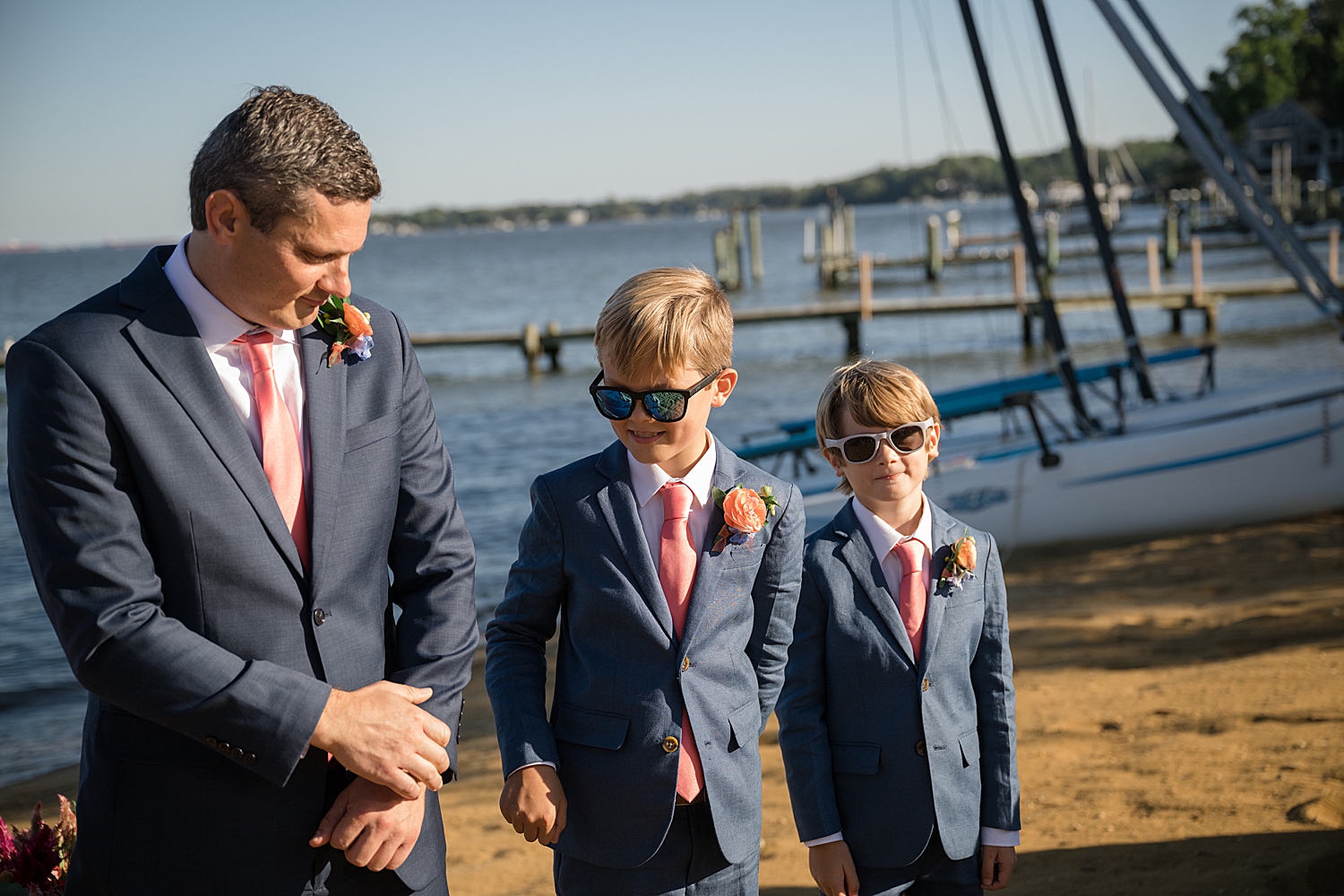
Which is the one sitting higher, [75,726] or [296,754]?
[296,754]

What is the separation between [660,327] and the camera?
204 centimetres

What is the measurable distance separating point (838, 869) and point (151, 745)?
4.35ft

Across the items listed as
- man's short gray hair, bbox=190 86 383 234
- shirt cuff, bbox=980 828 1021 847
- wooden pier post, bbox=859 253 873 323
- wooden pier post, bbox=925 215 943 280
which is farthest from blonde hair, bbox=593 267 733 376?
wooden pier post, bbox=925 215 943 280

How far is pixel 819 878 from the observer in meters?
2.32

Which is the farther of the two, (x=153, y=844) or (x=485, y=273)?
(x=485, y=273)

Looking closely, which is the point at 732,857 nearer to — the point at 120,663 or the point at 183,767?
the point at 183,767

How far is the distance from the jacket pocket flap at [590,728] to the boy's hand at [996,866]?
0.90 meters

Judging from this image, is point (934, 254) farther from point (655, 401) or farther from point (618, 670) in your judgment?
point (618, 670)

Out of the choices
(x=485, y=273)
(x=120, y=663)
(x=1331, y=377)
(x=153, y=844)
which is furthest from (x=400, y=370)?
(x=485, y=273)

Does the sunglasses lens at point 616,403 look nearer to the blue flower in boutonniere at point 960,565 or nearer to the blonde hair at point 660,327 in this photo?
the blonde hair at point 660,327

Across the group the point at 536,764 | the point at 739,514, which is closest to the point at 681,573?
the point at 739,514

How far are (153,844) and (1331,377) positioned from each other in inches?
360

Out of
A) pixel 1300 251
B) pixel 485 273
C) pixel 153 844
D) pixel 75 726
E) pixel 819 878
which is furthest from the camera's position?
pixel 485 273

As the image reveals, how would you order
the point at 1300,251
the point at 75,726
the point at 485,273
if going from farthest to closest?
the point at 485,273, the point at 1300,251, the point at 75,726
